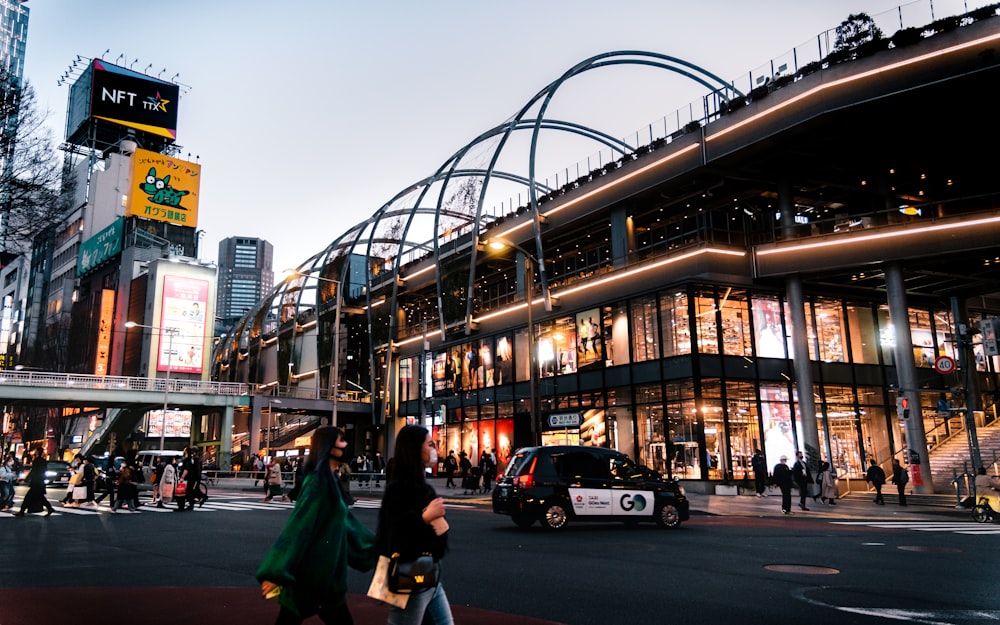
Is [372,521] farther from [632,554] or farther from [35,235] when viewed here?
[35,235]

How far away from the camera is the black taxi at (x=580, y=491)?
15.7 m

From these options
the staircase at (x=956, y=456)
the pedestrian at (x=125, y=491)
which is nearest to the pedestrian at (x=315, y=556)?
the pedestrian at (x=125, y=491)

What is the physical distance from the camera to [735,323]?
31.6 metres

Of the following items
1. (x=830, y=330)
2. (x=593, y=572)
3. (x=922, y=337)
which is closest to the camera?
(x=593, y=572)

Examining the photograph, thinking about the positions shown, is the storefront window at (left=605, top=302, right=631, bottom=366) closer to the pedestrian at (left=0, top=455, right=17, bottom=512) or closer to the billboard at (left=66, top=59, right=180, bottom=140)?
the pedestrian at (left=0, top=455, right=17, bottom=512)

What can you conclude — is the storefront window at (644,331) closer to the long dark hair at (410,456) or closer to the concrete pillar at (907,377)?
the concrete pillar at (907,377)

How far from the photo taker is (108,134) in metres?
107

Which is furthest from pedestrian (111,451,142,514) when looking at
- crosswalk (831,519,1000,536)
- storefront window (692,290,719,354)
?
storefront window (692,290,719,354)

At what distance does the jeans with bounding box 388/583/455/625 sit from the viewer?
409cm

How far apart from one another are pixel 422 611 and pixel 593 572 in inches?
241

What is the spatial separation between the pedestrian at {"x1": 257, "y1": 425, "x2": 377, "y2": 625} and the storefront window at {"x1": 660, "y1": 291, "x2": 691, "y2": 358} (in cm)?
2780

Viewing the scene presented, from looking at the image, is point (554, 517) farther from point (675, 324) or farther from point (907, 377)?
point (907, 377)

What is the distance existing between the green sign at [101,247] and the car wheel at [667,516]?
94878 millimetres

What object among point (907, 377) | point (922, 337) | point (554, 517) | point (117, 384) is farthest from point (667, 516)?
point (117, 384)
